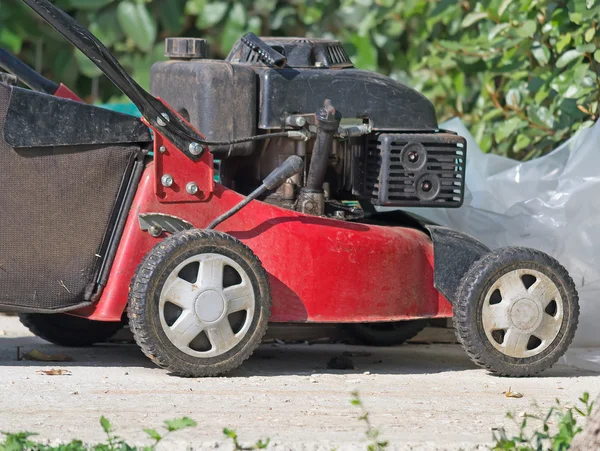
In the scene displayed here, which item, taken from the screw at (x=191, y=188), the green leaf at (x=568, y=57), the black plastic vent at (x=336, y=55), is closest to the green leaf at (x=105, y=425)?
the screw at (x=191, y=188)

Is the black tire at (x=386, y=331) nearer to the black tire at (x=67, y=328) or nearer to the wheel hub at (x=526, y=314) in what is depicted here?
the wheel hub at (x=526, y=314)

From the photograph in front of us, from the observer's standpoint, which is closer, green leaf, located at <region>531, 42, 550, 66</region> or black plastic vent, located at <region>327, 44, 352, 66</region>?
black plastic vent, located at <region>327, 44, 352, 66</region>

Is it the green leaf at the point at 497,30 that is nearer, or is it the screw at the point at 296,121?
the screw at the point at 296,121

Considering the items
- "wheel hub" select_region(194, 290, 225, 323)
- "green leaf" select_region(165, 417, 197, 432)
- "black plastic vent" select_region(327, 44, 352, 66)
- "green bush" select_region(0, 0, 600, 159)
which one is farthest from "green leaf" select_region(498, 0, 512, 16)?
"green leaf" select_region(165, 417, 197, 432)

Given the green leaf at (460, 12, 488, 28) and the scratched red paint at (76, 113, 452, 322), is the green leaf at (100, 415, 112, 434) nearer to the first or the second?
the scratched red paint at (76, 113, 452, 322)

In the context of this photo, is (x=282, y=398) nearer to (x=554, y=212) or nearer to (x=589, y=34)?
(x=554, y=212)

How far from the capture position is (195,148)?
169 inches

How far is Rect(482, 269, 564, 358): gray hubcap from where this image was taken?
4438 millimetres

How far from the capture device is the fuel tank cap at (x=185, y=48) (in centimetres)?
466

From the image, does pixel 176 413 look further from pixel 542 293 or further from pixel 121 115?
pixel 542 293

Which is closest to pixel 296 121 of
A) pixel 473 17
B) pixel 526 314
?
pixel 526 314

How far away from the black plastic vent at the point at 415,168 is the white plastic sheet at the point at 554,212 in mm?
674

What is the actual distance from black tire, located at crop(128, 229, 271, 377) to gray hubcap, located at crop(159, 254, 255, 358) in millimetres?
13

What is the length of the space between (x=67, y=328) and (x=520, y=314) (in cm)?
174
